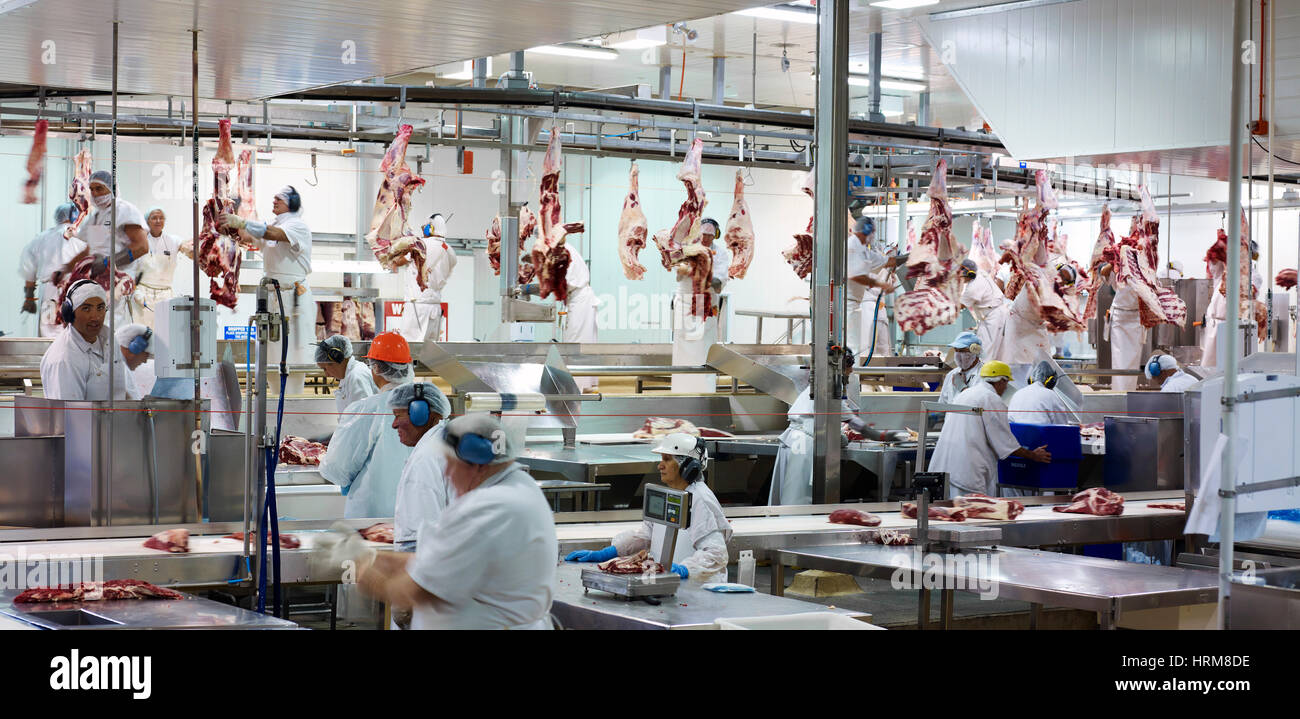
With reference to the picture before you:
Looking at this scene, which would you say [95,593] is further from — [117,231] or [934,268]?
[934,268]

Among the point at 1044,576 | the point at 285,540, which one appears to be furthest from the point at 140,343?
the point at 1044,576

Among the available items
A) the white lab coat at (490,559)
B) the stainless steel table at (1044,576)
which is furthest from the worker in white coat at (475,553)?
the stainless steel table at (1044,576)

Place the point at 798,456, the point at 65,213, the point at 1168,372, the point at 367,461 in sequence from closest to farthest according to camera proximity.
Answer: the point at 367,461 → the point at 798,456 → the point at 1168,372 → the point at 65,213

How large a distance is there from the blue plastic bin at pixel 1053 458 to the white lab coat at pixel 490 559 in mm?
5053

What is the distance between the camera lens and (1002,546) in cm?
618

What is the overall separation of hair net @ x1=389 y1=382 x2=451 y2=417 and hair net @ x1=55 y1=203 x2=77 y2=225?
7223 millimetres

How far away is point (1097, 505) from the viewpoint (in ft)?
22.7

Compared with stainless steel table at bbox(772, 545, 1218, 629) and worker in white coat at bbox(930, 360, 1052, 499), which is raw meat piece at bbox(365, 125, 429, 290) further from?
stainless steel table at bbox(772, 545, 1218, 629)

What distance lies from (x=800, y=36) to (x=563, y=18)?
692 cm

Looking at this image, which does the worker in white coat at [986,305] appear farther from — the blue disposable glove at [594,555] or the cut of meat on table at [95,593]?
the cut of meat on table at [95,593]

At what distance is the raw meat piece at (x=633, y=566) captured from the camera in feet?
15.0

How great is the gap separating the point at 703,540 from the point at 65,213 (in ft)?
26.6

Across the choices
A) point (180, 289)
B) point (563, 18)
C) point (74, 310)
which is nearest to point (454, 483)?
point (563, 18)

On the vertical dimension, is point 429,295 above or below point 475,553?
above
